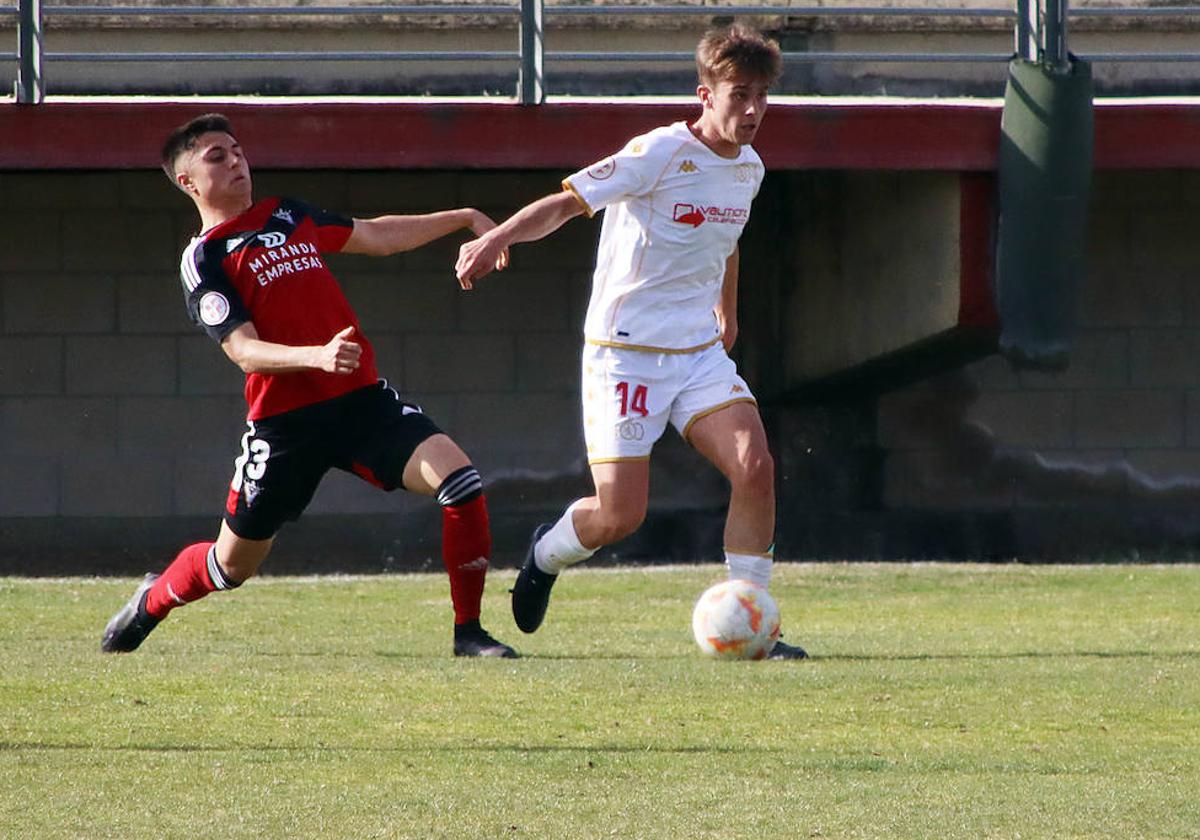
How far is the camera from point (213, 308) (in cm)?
693

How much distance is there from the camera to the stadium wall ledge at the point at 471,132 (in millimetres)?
11258

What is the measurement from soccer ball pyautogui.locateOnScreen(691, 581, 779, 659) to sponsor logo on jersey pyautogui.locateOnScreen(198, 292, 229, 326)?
200 cm

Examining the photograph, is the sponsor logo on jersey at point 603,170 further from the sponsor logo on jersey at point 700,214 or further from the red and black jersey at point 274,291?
the red and black jersey at point 274,291

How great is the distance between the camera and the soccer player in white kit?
23.3ft

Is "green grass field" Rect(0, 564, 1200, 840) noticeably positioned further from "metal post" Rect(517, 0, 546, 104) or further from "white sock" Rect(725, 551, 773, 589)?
"metal post" Rect(517, 0, 546, 104)

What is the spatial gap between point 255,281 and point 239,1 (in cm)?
620

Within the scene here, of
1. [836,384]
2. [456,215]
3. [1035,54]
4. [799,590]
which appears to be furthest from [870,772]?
[836,384]

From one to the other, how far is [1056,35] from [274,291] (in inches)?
228

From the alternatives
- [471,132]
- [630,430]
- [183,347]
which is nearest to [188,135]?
[630,430]

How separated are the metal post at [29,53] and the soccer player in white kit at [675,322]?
4.89m

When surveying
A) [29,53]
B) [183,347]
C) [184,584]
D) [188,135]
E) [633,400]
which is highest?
[29,53]

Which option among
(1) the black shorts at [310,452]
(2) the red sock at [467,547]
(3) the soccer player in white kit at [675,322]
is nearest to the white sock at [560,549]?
(3) the soccer player in white kit at [675,322]

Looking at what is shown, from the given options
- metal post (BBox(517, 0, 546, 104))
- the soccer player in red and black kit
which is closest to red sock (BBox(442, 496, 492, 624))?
the soccer player in red and black kit

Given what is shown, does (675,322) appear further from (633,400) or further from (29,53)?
(29,53)
